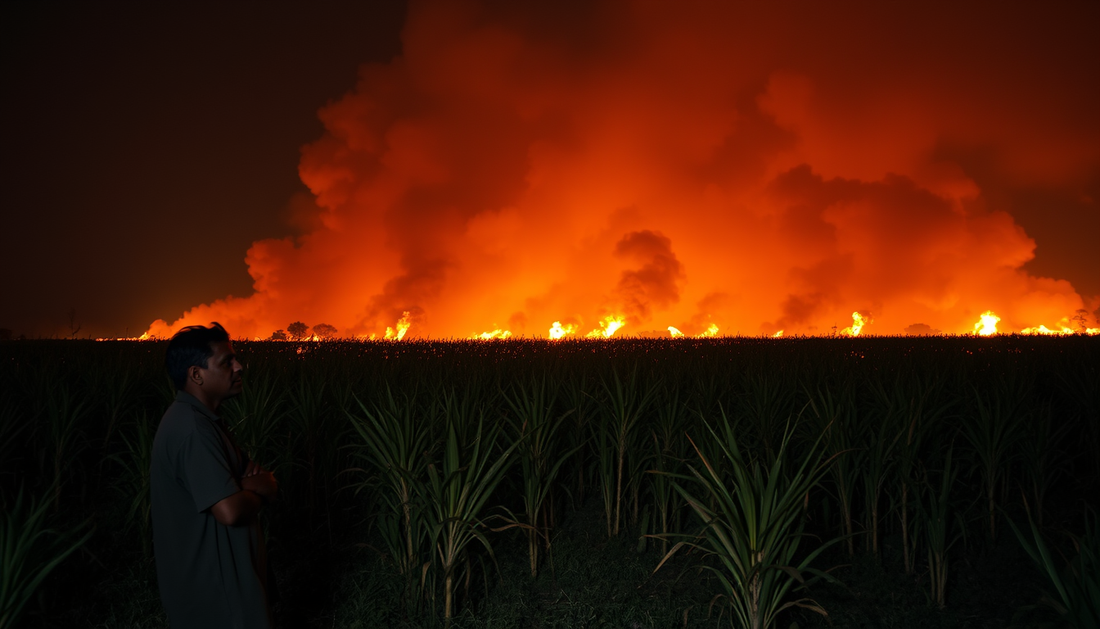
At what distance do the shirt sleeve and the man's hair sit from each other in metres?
0.26

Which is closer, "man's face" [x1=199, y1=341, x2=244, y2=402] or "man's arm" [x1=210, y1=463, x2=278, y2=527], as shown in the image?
"man's arm" [x1=210, y1=463, x2=278, y2=527]

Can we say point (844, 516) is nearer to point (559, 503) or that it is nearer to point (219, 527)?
point (559, 503)

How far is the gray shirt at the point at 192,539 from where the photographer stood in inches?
79.3

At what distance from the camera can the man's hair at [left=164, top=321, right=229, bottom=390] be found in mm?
2125

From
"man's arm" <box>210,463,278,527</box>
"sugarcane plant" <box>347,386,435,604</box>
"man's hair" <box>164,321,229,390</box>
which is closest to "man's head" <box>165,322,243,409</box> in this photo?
"man's hair" <box>164,321,229,390</box>

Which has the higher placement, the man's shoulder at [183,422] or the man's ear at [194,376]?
the man's ear at [194,376]

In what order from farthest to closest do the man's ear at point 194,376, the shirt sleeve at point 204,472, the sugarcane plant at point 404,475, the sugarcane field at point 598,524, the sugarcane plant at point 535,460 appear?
the sugarcane plant at point 535,460 → the sugarcane plant at point 404,475 → the sugarcane field at point 598,524 → the man's ear at point 194,376 → the shirt sleeve at point 204,472

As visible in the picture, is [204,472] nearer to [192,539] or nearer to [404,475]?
[192,539]

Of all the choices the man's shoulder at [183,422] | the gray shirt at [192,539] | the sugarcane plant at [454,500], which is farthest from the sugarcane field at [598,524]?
the man's shoulder at [183,422]

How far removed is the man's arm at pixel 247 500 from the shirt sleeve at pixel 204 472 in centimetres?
3

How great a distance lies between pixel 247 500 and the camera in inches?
80.0

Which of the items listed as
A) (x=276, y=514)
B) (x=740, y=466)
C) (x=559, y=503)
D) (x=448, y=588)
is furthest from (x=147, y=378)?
(x=740, y=466)

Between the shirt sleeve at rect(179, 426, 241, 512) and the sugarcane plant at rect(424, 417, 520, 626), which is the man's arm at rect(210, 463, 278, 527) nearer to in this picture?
the shirt sleeve at rect(179, 426, 241, 512)

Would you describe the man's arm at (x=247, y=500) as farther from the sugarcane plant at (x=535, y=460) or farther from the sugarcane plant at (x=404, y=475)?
the sugarcane plant at (x=535, y=460)
